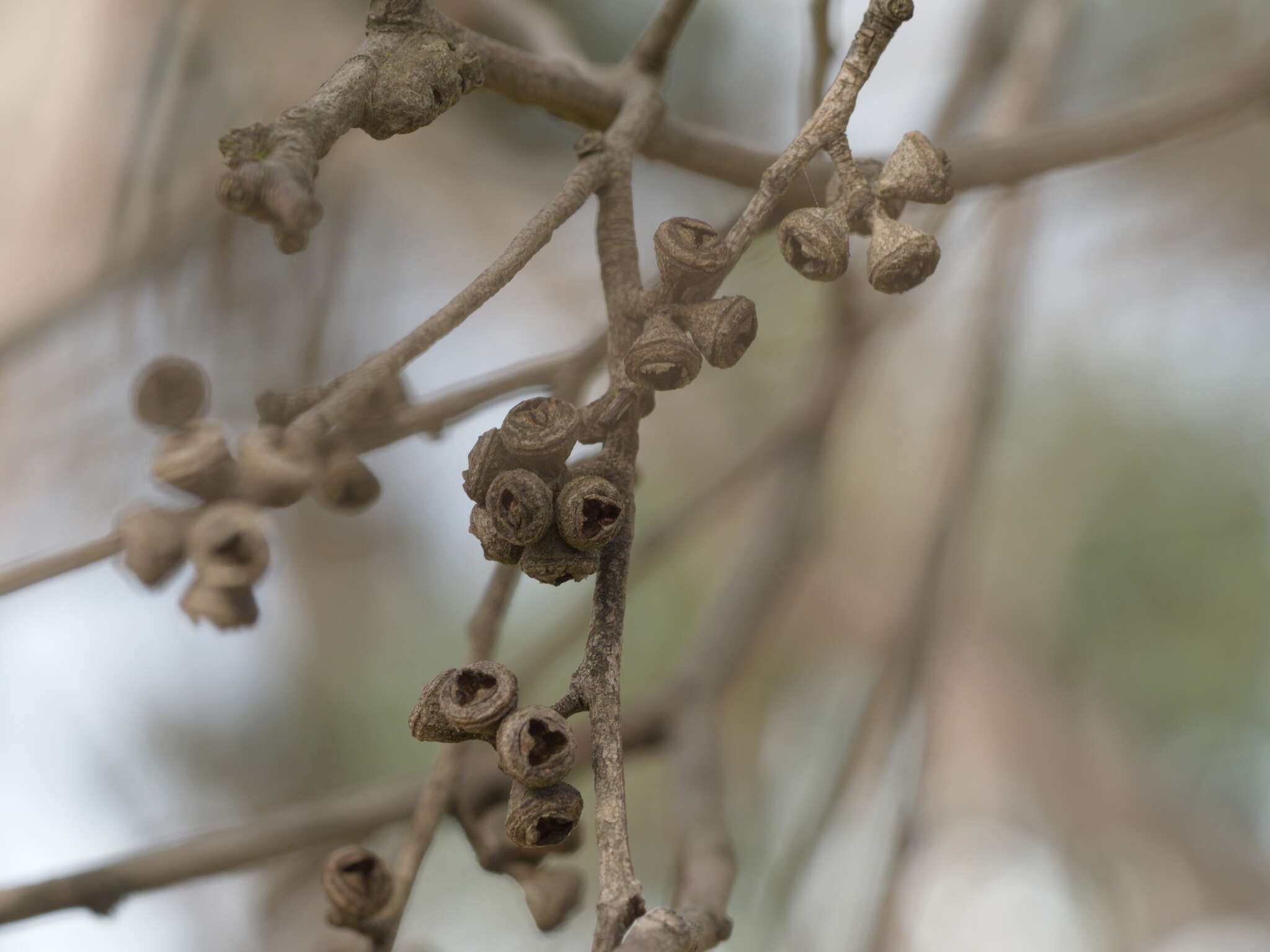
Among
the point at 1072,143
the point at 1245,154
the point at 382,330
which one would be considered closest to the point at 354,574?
the point at 382,330

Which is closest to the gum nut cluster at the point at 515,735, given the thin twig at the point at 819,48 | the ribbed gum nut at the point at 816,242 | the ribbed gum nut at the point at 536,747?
the ribbed gum nut at the point at 536,747

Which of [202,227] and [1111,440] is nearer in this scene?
[202,227]

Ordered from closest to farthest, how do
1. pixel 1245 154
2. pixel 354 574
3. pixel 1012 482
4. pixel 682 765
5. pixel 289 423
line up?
pixel 289 423, pixel 682 765, pixel 1245 154, pixel 354 574, pixel 1012 482

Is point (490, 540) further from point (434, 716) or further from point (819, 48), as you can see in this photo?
point (819, 48)

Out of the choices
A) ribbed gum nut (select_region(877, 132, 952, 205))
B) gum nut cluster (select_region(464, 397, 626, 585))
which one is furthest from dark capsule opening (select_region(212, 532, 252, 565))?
ribbed gum nut (select_region(877, 132, 952, 205))

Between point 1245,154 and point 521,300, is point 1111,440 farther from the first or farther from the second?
point 521,300

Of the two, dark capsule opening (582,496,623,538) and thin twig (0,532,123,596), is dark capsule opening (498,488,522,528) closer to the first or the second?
dark capsule opening (582,496,623,538)

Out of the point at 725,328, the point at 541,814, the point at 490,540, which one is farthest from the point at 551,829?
the point at 725,328

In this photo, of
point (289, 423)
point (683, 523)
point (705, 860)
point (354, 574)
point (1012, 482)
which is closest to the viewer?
point (289, 423)
